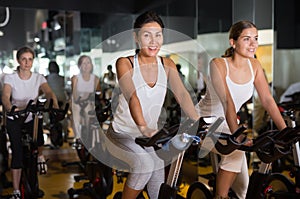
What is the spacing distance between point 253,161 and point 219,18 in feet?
5.97

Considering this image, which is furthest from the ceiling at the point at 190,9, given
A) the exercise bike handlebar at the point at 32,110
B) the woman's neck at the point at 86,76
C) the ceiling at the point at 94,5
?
the exercise bike handlebar at the point at 32,110

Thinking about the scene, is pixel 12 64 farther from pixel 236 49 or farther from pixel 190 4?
pixel 236 49

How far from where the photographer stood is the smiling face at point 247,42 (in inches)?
101

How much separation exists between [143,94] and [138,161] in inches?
15.0

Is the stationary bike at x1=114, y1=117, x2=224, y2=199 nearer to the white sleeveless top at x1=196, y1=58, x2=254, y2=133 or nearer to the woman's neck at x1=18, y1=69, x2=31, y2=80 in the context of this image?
the white sleeveless top at x1=196, y1=58, x2=254, y2=133

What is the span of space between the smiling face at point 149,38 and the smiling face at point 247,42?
58 centimetres

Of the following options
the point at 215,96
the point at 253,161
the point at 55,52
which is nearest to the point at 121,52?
the point at 55,52

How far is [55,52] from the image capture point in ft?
19.0

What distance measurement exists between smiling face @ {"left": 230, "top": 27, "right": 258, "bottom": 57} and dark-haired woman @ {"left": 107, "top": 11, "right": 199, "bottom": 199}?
0.50 meters

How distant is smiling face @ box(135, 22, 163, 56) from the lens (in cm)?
228

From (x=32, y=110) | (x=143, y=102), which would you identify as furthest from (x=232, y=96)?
(x=32, y=110)

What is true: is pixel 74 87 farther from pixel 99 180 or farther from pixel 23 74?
pixel 99 180

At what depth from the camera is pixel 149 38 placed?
2.29 metres

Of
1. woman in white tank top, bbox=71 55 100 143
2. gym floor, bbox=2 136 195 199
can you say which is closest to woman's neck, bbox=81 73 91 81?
woman in white tank top, bbox=71 55 100 143
